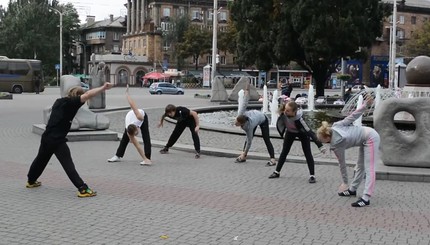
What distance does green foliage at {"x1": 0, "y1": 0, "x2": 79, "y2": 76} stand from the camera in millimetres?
82062

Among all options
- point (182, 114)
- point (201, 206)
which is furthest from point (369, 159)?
point (182, 114)

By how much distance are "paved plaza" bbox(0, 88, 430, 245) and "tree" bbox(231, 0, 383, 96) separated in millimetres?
23846

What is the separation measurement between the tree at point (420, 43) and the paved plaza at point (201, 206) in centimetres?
6465

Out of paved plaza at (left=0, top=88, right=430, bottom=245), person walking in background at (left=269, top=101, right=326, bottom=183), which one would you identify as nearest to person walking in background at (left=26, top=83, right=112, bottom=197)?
paved plaza at (left=0, top=88, right=430, bottom=245)

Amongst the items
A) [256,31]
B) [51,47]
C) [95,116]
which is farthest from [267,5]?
[51,47]

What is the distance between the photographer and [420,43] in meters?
71.8

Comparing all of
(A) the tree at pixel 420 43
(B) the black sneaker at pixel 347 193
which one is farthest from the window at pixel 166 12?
(B) the black sneaker at pixel 347 193

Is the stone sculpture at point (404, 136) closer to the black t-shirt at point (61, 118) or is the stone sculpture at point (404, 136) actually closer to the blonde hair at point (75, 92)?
the blonde hair at point (75, 92)

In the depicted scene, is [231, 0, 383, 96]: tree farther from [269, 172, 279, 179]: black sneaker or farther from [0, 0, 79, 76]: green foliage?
[0, 0, 79, 76]: green foliage

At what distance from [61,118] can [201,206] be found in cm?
245

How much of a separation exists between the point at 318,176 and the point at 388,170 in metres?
1.28

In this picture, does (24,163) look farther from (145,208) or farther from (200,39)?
(200,39)

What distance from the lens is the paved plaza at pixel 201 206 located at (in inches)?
246

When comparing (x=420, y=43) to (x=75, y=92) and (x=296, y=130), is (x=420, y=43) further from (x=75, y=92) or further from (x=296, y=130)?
(x=75, y=92)
